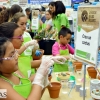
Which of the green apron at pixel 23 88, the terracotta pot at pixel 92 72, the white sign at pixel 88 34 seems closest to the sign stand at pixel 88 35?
the white sign at pixel 88 34

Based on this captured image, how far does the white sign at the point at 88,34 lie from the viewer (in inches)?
53.6

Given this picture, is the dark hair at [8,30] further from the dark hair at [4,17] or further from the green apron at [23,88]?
the dark hair at [4,17]

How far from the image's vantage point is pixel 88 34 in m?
1.42

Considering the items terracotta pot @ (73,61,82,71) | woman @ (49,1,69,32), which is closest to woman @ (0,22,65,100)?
terracotta pot @ (73,61,82,71)

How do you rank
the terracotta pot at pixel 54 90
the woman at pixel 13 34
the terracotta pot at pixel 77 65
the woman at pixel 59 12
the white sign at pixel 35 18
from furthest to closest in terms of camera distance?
the white sign at pixel 35 18
the woman at pixel 59 12
the terracotta pot at pixel 77 65
the woman at pixel 13 34
the terracotta pot at pixel 54 90

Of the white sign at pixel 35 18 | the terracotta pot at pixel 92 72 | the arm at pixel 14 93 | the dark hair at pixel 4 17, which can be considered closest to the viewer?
the arm at pixel 14 93

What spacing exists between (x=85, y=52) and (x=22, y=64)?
3.19 feet

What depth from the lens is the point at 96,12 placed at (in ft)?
4.48

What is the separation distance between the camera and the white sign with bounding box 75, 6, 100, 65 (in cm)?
136

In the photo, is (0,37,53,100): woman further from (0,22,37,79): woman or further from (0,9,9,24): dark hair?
(0,9,9,24): dark hair

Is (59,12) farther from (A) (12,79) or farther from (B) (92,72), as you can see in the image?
(A) (12,79)

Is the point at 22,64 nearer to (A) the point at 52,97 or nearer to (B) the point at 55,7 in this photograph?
(A) the point at 52,97

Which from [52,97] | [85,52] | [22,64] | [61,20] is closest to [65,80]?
[52,97]

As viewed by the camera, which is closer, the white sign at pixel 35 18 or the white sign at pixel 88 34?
the white sign at pixel 88 34
